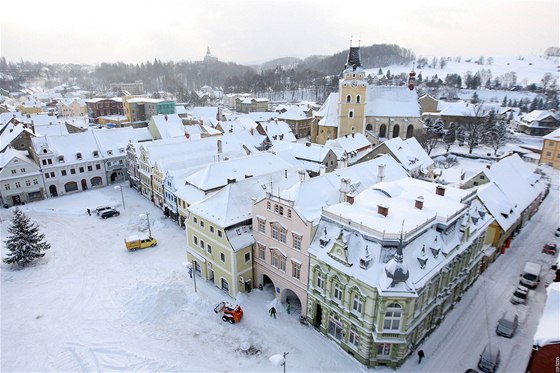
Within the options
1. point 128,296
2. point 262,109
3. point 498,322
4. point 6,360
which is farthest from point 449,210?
point 262,109

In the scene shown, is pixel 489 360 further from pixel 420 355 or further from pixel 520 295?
pixel 520 295

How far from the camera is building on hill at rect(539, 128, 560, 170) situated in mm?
69775

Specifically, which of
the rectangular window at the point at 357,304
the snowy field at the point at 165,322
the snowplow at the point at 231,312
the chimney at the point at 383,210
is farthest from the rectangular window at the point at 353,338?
the snowplow at the point at 231,312

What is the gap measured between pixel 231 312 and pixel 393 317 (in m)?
13.1

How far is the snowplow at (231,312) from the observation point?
93.2 ft

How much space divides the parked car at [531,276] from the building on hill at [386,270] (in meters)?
8.12

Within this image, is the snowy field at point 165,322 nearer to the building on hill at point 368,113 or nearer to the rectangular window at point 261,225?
the rectangular window at point 261,225

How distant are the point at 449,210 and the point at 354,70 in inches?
2123

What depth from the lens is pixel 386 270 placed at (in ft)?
70.7

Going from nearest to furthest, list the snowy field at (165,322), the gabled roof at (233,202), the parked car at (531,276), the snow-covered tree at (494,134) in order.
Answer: the snowy field at (165,322)
the gabled roof at (233,202)
the parked car at (531,276)
the snow-covered tree at (494,134)

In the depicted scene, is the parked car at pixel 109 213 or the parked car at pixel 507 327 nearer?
the parked car at pixel 507 327

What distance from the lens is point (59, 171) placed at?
55.6 meters

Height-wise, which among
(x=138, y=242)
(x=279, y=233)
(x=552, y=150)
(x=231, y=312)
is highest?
(x=279, y=233)

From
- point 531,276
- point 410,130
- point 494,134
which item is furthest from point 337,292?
point 494,134
